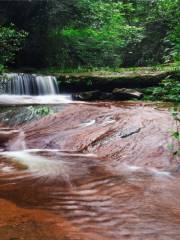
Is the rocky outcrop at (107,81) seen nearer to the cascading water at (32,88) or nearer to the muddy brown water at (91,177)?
the cascading water at (32,88)

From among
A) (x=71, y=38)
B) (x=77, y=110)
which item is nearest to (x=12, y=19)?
(x=71, y=38)

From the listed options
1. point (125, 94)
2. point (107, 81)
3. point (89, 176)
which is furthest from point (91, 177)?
point (107, 81)

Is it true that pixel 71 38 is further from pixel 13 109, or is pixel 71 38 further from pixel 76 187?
pixel 76 187

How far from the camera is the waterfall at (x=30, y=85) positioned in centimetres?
1367

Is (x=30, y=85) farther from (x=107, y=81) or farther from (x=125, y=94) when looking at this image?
(x=125, y=94)

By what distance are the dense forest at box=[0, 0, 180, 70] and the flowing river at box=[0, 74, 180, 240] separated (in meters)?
7.53

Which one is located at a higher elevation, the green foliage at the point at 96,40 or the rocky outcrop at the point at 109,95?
the green foliage at the point at 96,40

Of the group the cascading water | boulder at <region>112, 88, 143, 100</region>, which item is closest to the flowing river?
boulder at <region>112, 88, 143, 100</region>

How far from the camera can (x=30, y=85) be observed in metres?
13.8

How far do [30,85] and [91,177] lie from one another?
9206 mm

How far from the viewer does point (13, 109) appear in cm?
977

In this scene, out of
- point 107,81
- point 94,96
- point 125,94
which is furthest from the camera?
point 107,81

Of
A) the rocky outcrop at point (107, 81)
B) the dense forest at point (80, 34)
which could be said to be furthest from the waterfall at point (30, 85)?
the dense forest at point (80, 34)

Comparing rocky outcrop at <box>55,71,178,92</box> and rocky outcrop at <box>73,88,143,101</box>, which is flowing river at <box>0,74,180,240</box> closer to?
rocky outcrop at <box>73,88,143,101</box>
